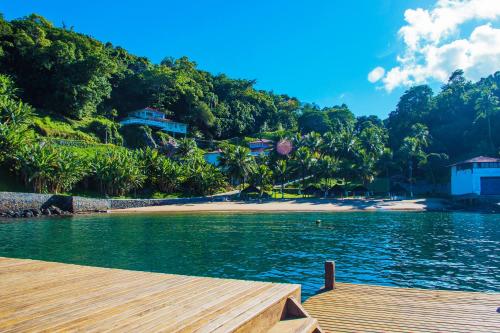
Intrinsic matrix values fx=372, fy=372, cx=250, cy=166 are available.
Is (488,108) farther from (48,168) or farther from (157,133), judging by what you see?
(48,168)

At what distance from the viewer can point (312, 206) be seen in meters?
56.8

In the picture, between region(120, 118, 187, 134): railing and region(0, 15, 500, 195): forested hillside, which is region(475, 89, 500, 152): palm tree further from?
region(120, 118, 187, 134): railing

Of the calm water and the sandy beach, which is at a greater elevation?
the sandy beach

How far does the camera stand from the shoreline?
53.0 meters

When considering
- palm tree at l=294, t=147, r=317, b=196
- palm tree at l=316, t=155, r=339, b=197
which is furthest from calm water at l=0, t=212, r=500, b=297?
palm tree at l=294, t=147, r=317, b=196

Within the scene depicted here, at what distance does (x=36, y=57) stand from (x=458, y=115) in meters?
91.3

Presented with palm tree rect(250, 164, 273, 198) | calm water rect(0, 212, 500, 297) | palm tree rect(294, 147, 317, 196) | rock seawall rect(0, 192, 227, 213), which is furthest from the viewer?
palm tree rect(294, 147, 317, 196)

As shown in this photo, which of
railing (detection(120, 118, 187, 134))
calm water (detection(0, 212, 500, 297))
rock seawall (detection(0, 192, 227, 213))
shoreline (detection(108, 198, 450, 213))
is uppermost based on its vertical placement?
railing (detection(120, 118, 187, 134))

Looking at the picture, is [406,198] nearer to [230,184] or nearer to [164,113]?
[230,184]

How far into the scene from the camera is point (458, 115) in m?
86.4

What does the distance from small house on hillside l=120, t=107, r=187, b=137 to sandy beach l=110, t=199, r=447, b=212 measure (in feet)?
111

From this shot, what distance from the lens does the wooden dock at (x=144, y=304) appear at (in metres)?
4.74

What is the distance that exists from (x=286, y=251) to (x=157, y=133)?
6869 cm

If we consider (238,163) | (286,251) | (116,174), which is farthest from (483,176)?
(116,174)
